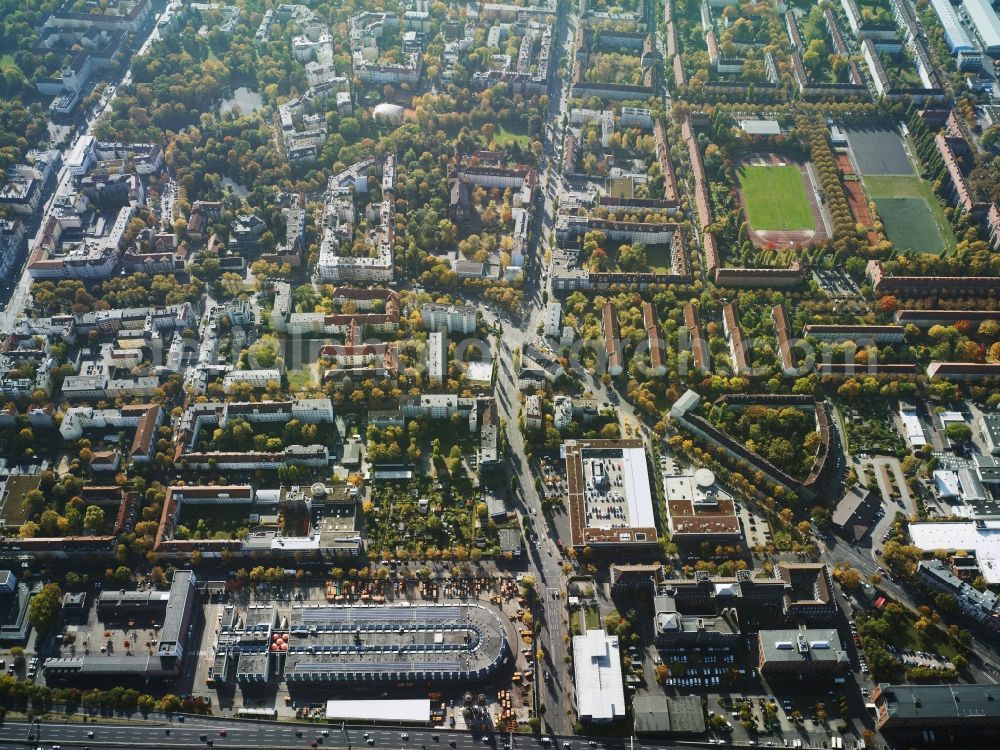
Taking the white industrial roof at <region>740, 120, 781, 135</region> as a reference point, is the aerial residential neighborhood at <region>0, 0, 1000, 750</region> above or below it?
below

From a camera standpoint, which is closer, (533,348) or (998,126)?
(533,348)

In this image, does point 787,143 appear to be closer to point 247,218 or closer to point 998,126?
point 998,126

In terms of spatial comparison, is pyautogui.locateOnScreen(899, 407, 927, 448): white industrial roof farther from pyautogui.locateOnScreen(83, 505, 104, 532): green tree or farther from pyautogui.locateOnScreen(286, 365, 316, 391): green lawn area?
pyautogui.locateOnScreen(83, 505, 104, 532): green tree

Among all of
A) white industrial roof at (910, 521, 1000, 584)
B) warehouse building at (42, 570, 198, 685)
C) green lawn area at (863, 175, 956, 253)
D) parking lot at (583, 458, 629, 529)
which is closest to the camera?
warehouse building at (42, 570, 198, 685)

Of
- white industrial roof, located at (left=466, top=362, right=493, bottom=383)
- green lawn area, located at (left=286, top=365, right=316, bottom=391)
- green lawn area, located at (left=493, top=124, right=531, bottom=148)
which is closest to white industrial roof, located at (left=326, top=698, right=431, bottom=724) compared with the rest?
white industrial roof, located at (left=466, top=362, right=493, bottom=383)

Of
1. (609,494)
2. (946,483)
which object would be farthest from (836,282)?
(609,494)

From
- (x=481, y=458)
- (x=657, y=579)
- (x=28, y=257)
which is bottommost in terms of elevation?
(x=657, y=579)

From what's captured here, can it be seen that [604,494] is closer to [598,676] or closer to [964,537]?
[598,676]

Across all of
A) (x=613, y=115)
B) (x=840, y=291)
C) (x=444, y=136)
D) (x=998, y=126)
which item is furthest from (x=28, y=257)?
(x=998, y=126)
